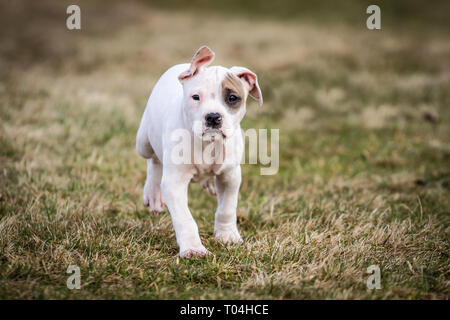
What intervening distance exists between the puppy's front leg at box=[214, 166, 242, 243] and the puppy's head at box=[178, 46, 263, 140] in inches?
19.4

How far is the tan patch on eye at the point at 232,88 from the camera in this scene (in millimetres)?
3527

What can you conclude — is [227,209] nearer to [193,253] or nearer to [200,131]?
[193,253]

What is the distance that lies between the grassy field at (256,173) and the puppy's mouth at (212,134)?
0.89m

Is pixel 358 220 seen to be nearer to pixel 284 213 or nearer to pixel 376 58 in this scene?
pixel 284 213

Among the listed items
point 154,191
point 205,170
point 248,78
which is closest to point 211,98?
point 248,78

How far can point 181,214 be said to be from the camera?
3725 millimetres

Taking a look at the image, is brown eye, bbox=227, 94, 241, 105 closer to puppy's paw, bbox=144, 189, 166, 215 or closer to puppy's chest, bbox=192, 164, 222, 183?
puppy's chest, bbox=192, 164, 222, 183

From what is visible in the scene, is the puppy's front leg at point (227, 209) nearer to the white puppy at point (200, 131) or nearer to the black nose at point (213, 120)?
the white puppy at point (200, 131)

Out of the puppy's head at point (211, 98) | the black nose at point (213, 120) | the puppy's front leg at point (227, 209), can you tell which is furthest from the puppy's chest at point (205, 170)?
the black nose at point (213, 120)

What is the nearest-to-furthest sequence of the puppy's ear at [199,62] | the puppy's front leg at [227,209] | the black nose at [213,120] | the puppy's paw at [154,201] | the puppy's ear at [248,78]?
1. the black nose at [213,120]
2. the puppy's ear at [199,62]
3. the puppy's ear at [248,78]
4. the puppy's front leg at [227,209]
5. the puppy's paw at [154,201]

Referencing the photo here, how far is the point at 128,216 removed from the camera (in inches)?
183

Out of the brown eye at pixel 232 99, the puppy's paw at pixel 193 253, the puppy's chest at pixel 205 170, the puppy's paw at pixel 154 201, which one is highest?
the brown eye at pixel 232 99

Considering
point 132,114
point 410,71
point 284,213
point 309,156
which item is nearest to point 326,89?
point 410,71

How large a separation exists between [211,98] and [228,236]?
1226mm
